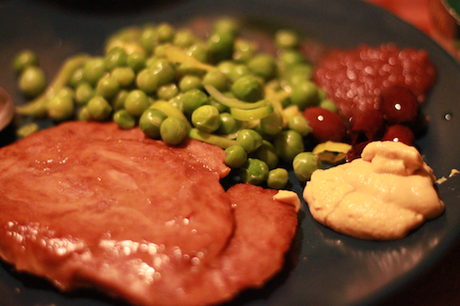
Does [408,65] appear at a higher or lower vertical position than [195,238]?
higher

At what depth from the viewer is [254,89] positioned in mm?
3758

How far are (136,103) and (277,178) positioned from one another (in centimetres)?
166

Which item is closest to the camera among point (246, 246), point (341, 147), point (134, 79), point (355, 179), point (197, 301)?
point (197, 301)

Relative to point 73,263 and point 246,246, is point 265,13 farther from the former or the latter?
point 73,263

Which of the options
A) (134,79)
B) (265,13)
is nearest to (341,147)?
(134,79)

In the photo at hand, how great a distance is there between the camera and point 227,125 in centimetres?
363

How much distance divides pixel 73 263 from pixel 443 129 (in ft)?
11.9

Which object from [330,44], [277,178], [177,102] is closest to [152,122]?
[177,102]

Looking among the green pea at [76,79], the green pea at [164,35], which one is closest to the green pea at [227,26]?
the green pea at [164,35]

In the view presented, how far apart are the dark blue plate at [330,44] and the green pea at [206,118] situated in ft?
3.79

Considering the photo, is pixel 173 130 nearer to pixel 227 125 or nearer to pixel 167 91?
pixel 227 125

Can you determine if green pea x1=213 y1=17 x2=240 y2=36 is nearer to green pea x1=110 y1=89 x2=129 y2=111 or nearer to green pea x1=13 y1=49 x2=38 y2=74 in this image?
green pea x1=110 y1=89 x2=129 y2=111

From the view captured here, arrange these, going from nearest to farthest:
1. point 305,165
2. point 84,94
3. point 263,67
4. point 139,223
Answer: point 139,223
point 305,165
point 84,94
point 263,67

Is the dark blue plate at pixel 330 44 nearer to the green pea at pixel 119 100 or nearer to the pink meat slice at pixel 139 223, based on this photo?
the pink meat slice at pixel 139 223
